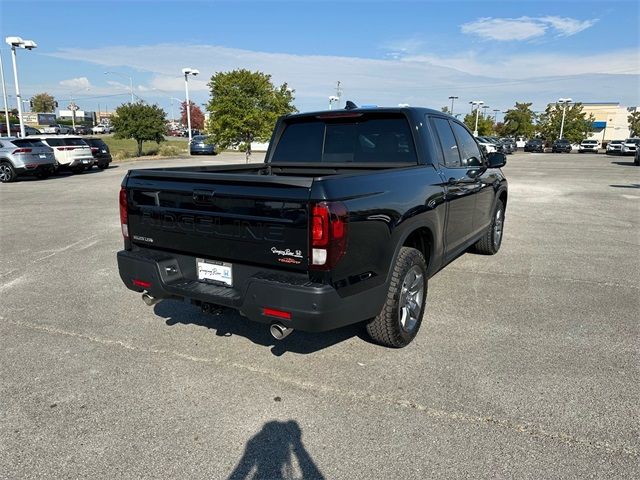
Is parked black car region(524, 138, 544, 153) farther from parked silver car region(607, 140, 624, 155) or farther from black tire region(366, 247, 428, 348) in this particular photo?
black tire region(366, 247, 428, 348)

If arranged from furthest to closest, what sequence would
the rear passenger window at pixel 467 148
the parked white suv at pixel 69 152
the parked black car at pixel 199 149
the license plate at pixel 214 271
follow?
the parked black car at pixel 199 149, the parked white suv at pixel 69 152, the rear passenger window at pixel 467 148, the license plate at pixel 214 271

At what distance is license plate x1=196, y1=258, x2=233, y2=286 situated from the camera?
3.18m

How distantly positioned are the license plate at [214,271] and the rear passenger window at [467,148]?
293 cm

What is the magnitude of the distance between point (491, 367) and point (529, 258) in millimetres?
3617

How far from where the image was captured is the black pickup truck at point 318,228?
279 cm

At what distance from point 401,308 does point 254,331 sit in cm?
132

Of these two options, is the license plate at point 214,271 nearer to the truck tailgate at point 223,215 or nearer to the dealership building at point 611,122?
the truck tailgate at point 223,215

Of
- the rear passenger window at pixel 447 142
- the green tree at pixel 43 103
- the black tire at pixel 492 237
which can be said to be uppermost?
the green tree at pixel 43 103

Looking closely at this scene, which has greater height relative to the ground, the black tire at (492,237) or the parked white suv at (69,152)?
the parked white suv at (69,152)

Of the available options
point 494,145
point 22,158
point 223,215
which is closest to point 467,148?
point 223,215

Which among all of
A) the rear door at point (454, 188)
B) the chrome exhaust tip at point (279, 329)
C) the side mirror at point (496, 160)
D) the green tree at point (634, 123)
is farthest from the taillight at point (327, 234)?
the green tree at point (634, 123)

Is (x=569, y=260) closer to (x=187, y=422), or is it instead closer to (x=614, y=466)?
(x=614, y=466)

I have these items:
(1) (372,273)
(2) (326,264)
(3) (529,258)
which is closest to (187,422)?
(2) (326,264)

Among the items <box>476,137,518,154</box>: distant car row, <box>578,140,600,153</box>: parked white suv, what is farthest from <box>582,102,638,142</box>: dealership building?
<box>476,137,518,154</box>: distant car row
